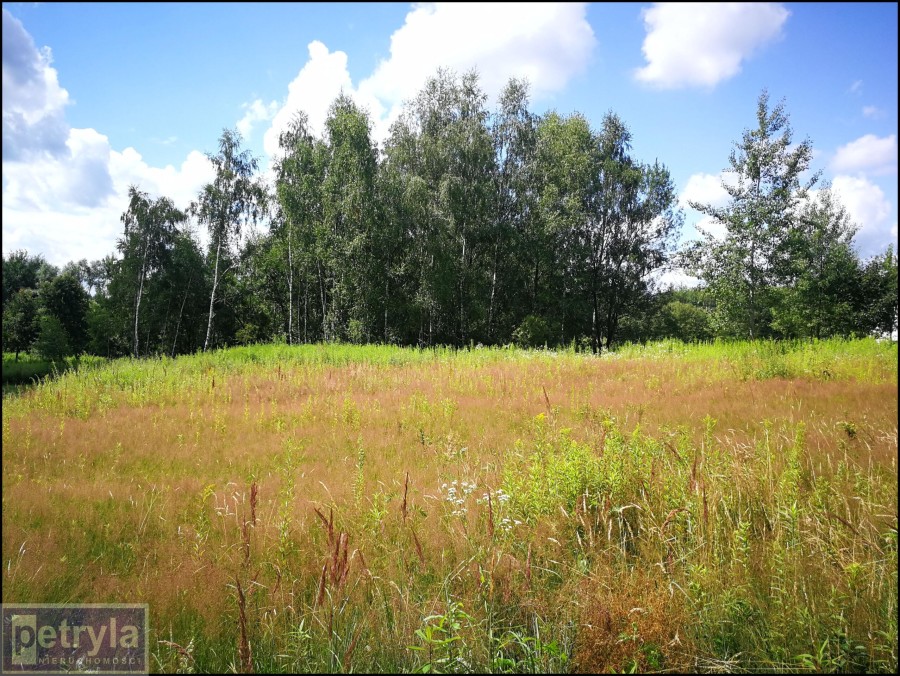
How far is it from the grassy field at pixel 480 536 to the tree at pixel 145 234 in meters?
27.5

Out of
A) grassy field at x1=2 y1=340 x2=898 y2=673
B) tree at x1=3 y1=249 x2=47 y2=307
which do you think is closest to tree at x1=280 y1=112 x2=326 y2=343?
grassy field at x1=2 y1=340 x2=898 y2=673

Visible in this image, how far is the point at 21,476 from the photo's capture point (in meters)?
4.95

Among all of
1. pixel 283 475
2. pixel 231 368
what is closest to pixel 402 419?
pixel 283 475

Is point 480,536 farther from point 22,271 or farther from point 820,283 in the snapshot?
point 22,271

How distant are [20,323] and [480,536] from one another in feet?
157

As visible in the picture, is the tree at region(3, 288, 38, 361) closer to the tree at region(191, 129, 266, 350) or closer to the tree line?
the tree line

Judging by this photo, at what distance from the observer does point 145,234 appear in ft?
99.5

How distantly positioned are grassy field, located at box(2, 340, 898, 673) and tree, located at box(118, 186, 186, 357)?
27517mm

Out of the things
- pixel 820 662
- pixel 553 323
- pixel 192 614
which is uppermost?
pixel 553 323

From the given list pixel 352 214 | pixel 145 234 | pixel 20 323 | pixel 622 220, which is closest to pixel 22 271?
pixel 20 323

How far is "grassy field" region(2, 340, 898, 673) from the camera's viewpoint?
7.84 feet

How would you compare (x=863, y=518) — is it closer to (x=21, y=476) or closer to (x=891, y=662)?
(x=891, y=662)

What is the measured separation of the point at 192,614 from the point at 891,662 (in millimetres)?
3837

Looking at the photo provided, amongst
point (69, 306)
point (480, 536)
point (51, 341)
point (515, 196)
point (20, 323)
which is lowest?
point (480, 536)
